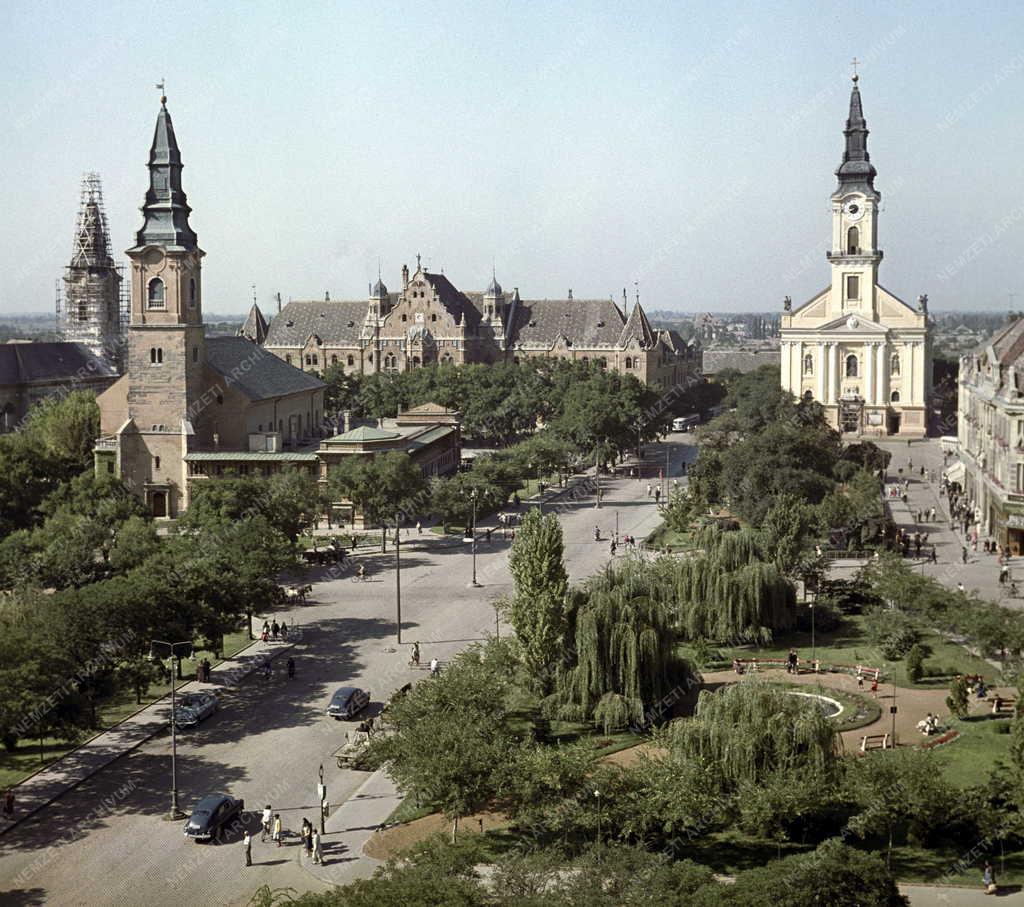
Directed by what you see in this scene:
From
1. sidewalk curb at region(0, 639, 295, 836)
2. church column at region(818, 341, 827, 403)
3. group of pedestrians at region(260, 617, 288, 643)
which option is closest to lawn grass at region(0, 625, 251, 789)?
sidewalk curb at region(0, 639, 295, 836)

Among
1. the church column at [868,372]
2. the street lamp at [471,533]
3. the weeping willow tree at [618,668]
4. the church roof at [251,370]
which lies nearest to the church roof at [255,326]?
the church roof at [251,370]

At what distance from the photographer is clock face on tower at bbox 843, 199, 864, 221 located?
121 metres

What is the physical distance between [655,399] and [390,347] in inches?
1590

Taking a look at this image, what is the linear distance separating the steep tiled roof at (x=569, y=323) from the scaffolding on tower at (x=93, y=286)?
4396 centimetres

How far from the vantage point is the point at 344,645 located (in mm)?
50375

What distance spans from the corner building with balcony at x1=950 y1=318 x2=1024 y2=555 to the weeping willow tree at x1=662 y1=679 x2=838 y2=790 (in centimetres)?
3694

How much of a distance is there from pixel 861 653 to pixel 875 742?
10.3 meters

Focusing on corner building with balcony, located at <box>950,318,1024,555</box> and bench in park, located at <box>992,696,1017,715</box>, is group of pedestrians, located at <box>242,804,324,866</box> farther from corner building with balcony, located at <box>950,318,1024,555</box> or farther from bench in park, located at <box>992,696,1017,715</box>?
→ corner building with balcony, located at <box>950,318,1024,555</box>

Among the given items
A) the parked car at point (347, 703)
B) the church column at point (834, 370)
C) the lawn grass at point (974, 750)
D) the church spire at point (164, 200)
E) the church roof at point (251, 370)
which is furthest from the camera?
the church column at point (834, 370)

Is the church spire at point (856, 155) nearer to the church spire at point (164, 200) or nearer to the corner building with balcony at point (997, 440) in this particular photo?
the corner building with balcony at point (997, 440)

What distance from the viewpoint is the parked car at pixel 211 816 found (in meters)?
32.2

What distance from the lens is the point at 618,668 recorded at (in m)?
39.5

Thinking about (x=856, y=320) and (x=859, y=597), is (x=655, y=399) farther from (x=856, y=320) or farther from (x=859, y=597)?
(x=859, y=597)

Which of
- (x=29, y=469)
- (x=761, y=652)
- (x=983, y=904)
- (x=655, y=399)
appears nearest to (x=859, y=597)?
(x=761, y=652)
